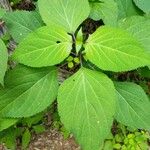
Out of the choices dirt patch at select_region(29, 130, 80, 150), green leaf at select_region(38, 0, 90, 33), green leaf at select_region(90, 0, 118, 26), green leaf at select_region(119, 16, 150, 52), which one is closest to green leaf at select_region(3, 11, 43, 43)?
green leaf at select_region(38, 0, 90, 33)

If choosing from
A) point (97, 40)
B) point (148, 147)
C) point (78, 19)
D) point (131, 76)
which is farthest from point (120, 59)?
point (148, 147)

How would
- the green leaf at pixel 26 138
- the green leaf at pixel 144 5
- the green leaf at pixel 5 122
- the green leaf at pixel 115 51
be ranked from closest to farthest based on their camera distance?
the green leaf at pixel 115 51
the green leaf at pixel 5 122
the green leaf at pixel 144 5
the green leaf at pixel 26 138

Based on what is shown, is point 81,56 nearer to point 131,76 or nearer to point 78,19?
point 78,19

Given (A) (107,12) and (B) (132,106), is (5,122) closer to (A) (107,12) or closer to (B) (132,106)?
(B) (132,106)

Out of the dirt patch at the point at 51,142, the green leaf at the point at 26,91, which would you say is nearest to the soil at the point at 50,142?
the dirt patch at the point at 51,142

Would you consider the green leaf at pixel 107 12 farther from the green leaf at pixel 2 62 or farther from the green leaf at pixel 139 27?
the green leaf at pixel 2 62

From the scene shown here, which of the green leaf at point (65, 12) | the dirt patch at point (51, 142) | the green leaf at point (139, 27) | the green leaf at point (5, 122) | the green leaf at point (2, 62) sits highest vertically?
the green leaf at point (65, 12)

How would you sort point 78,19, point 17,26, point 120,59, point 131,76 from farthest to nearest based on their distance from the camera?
point 131,76 < point 17,26 < point 78,19 < point 120,59
